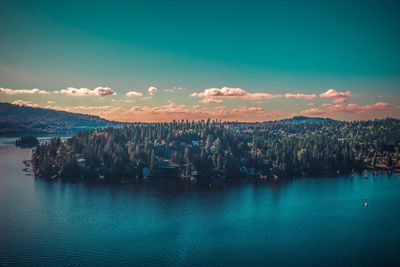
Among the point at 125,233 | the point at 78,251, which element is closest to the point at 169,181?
the point at 125,233

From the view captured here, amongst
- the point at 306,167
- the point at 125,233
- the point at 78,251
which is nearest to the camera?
the point at 78,251

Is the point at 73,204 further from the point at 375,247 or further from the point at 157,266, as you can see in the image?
the point at 375,247

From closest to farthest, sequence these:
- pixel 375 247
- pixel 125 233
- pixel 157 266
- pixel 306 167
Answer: pixel 157 266 < pixel 375 247 < pixel 125 233 < pixel 306 167

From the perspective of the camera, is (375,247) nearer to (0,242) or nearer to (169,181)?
(0,242)

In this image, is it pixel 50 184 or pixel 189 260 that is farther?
pixel 50 184

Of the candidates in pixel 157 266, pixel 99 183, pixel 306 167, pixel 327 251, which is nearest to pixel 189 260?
pixel 157 266

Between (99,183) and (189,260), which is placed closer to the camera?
(189,260)
